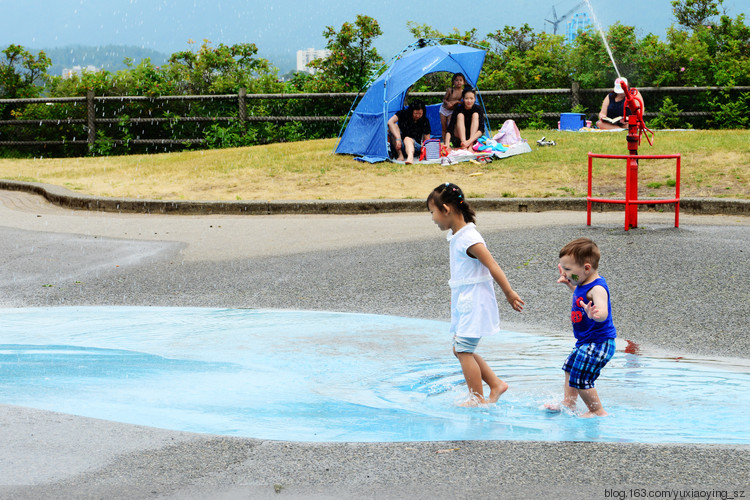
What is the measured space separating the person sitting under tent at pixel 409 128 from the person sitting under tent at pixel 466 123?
0.50 m

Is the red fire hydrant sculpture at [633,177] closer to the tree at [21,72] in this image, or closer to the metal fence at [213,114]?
the metal fence at [213,114]

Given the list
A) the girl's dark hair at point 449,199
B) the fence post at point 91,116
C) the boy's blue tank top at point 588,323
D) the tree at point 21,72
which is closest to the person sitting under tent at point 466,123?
the fence post at point 91,116

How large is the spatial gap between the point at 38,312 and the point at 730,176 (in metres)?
10.8

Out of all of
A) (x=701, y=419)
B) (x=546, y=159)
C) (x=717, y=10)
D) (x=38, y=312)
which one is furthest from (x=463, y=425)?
(x=717, y=10)

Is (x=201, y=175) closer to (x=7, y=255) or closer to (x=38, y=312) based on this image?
(x=7, y=255)

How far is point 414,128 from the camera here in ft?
56.3

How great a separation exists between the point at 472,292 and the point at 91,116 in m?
20.2

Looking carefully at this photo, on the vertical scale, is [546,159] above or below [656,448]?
above

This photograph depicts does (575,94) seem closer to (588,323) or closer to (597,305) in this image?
(588,323)

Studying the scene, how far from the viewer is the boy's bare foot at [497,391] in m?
4.73

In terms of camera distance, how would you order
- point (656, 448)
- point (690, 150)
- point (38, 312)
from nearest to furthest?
point (656, 448) → point (38, 312) → point (690, 150)

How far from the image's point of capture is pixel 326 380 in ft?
17.4

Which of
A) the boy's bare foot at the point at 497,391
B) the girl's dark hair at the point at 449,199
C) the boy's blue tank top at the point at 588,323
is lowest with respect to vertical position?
the boy's bare foot at the point at 497,391

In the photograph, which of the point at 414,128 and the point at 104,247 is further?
the point at 414,128
